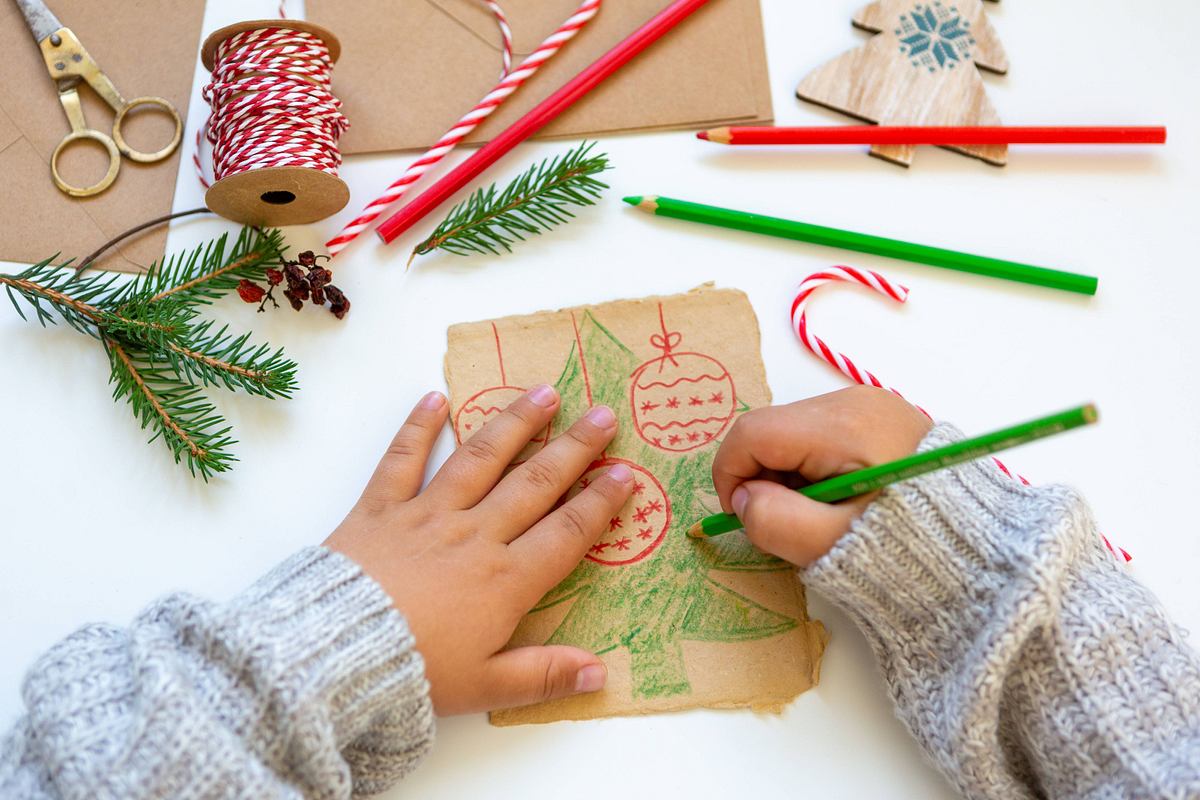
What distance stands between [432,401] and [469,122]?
35 cm

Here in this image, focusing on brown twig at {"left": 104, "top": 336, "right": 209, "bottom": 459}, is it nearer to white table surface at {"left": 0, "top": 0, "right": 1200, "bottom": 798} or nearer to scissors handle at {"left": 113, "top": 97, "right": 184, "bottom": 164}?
white table surface at {"left": 0, "top": 0, "right": 1200, "bottom": 798}

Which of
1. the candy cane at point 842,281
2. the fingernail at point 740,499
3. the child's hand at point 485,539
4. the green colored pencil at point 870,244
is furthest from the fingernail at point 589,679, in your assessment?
the green colored pencil at point 870,244

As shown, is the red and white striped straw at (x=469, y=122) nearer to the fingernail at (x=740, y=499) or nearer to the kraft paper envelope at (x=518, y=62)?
the kraft paper envelope at (x=518, y=62)

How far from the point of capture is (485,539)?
0.94 metres

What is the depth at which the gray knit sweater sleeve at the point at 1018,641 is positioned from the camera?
0.82 m

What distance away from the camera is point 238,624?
790 mm

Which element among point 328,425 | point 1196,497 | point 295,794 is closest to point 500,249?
point 328,425

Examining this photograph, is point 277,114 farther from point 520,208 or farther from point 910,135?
point 910,135

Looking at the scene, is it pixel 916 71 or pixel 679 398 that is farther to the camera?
pixel 916 71

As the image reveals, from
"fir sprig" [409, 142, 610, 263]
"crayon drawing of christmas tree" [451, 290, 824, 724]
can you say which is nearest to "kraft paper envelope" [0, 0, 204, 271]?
"fir sprig" [409, 142, 610, 263]

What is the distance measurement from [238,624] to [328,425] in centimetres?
30

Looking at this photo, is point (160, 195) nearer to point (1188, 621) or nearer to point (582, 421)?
point (582, 421)

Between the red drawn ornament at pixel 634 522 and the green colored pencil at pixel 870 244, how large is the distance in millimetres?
309

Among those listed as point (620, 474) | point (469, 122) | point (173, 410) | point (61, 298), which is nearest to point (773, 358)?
point (620, 474)
